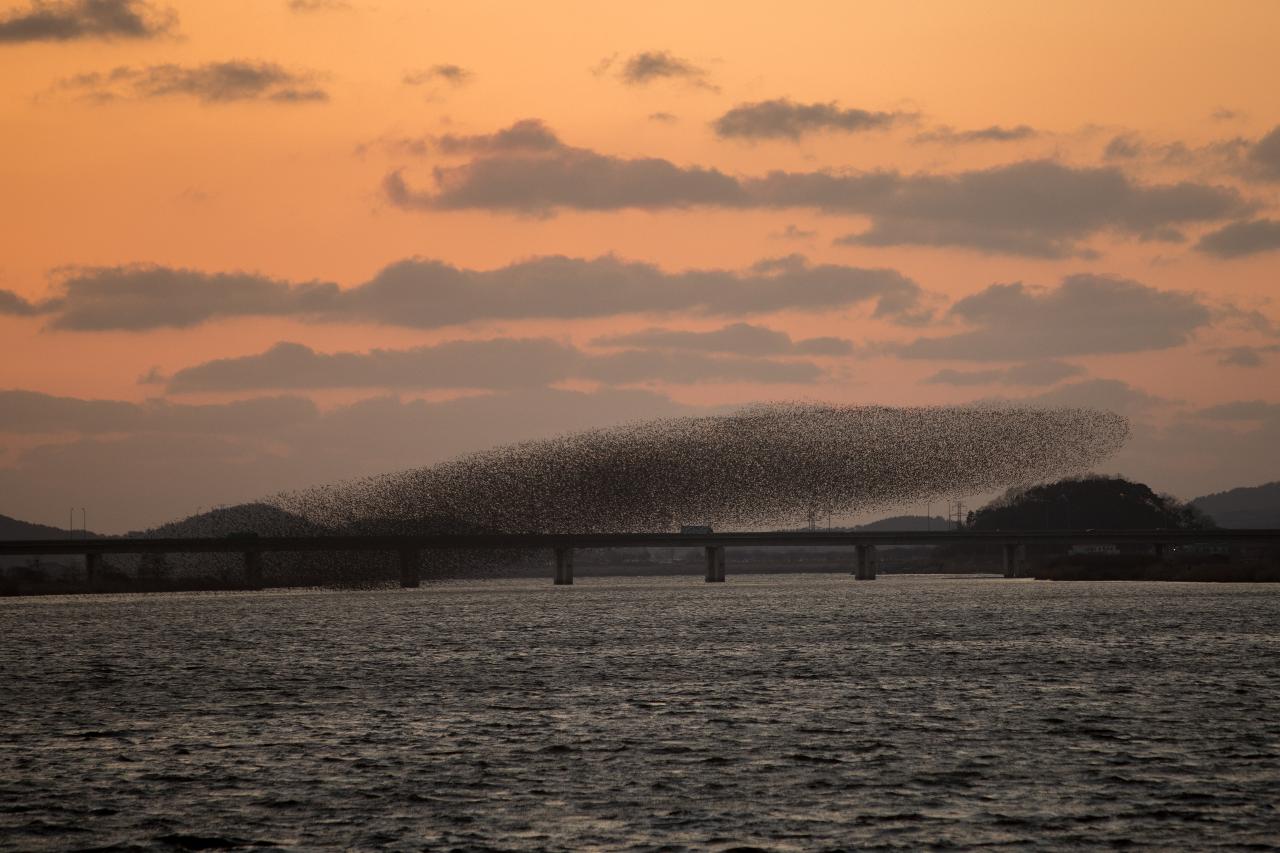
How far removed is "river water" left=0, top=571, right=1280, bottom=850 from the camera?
36906mm

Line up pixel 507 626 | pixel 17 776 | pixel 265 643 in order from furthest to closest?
1. pixel 507 626
2. pixel 265 643
3. pixel 17 776

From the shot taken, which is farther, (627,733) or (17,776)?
(627,733)

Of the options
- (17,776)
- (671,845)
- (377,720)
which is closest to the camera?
(671,845)

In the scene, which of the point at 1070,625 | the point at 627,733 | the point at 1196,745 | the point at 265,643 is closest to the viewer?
the point at 1196,745

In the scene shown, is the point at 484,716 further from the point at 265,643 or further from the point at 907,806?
the point at 265,643

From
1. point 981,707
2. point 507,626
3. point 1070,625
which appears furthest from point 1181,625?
point 981,707

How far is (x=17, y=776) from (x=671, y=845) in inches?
800

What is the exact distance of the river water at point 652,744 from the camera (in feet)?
121

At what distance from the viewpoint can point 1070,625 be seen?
390 feet

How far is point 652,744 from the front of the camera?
50.8 m

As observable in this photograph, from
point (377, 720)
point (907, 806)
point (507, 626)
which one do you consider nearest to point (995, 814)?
point (907, 806)

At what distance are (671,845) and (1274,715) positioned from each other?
1173 inches

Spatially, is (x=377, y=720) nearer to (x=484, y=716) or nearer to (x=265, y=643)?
(x=484, y=716)

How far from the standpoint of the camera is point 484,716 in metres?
59.9
